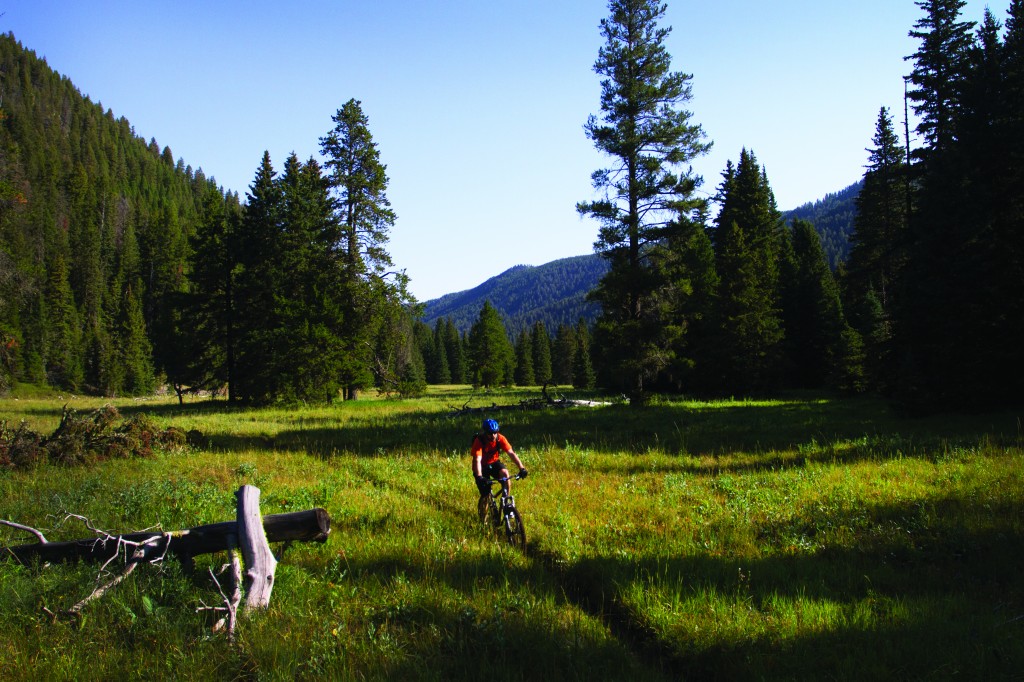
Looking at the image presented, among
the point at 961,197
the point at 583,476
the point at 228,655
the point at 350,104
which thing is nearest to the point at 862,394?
the point at 961,197

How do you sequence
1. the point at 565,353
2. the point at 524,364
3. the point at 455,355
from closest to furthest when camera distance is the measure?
the point at 565,353 < the point at 524,364 < the point at 455,355

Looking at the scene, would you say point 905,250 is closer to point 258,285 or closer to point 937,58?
point 937,58

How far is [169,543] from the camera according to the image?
5.64 metres

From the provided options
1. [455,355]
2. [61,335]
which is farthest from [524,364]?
[61,335]

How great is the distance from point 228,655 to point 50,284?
292ft

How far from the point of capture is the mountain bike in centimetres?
724

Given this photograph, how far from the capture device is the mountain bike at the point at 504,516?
7.24 m

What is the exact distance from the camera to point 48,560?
5.80 metres

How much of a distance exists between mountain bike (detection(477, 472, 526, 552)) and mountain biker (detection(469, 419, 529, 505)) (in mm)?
83

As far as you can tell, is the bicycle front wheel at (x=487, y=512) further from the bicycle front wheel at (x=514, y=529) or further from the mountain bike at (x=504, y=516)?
the bicycle front wheel at (x=514, y=529)

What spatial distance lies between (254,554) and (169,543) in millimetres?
1286

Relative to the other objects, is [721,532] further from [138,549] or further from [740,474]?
[138,549]

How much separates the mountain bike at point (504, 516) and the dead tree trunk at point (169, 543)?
2.50 m

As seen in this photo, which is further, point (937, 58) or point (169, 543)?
point (937, 58)
